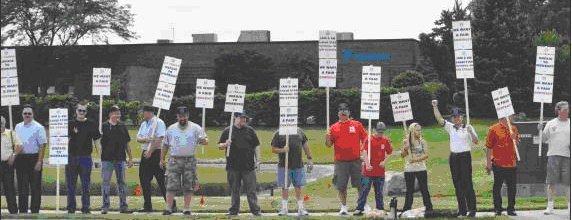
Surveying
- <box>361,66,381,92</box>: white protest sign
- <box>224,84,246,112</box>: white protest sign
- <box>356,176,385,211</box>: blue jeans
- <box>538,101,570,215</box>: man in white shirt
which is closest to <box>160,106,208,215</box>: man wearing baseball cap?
<box>224,84,246,112</box>: white protest sign

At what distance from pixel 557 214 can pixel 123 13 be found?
56451 mm

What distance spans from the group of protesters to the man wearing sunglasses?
0.02 meters

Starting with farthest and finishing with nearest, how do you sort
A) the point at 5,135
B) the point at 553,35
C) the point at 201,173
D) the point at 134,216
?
1. the point at 553,35
2. the point at 201,173
3. the point at 5,135
4. the point at 134,216

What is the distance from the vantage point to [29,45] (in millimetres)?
66375

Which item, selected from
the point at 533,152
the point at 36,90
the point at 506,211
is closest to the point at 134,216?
the point at 506,211

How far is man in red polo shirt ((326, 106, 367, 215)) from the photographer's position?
57.6 ft

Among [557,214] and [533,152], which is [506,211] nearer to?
[557,214]

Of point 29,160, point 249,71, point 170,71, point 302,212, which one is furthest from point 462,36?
point 249,71

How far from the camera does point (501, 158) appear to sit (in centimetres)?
1708

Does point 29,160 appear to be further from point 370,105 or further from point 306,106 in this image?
point 306,106

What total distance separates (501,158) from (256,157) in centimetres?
409

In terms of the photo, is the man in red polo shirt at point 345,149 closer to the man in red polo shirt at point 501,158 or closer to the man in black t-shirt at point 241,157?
the man in black t-shirt at point 241,157

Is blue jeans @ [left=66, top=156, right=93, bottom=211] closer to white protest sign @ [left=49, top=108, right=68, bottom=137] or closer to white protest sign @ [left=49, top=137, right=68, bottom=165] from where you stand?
white protest sign @ [left=49, top=137, right=68, bottom=165]

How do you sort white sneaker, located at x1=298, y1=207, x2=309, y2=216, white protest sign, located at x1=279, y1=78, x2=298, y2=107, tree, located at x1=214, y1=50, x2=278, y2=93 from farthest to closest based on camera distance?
tree, located at x1=214, y1=50, x2=278, y2=93
white protest sign, located at x1=279, y1=78, x2=298, y2=107
white sneaker, located at x1=298, y1=207, x2=309, y2=216
